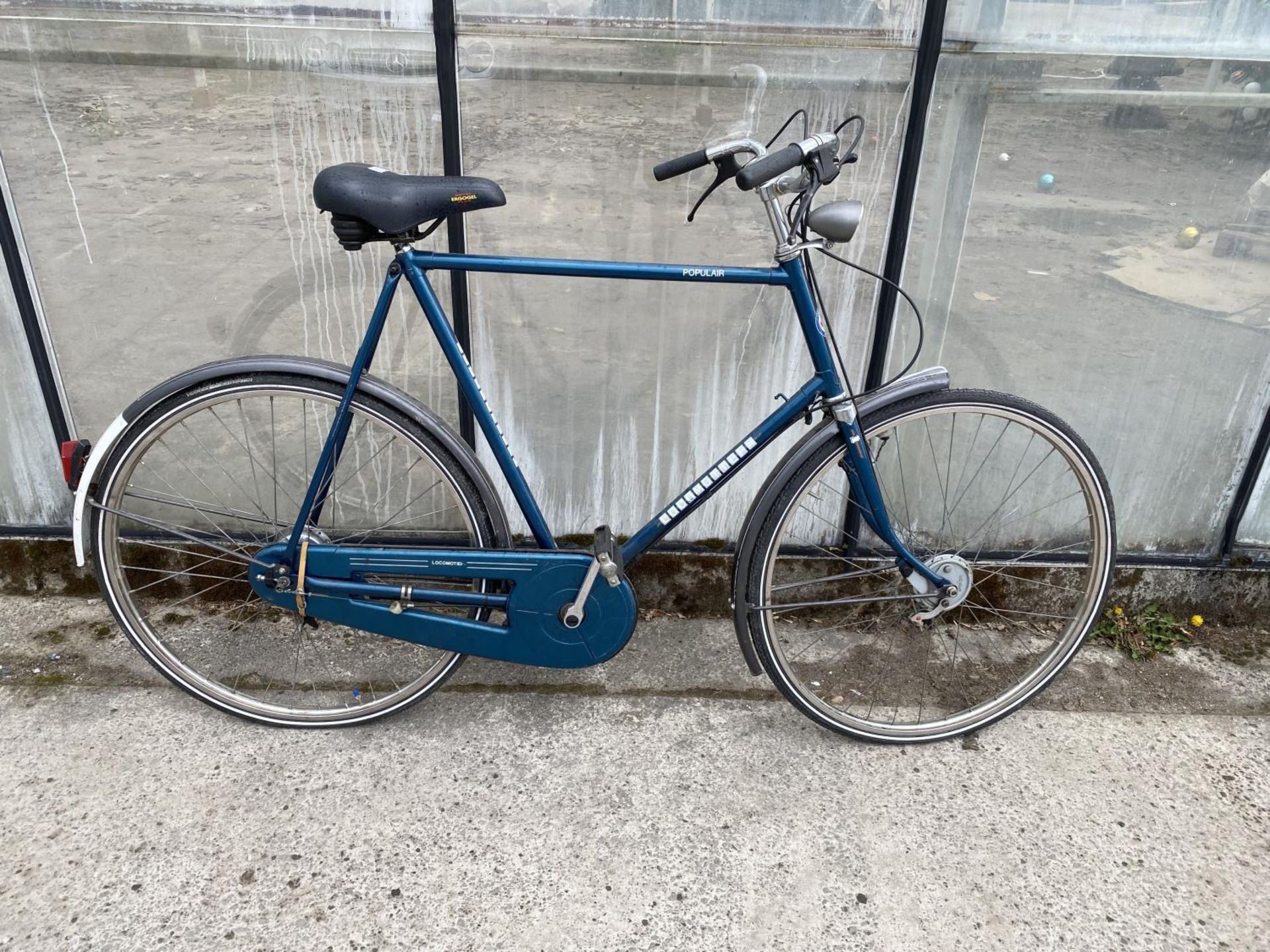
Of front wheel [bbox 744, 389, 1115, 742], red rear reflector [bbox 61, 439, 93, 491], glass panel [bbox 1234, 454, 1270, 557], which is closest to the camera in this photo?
red rear reflector [bbox 61, 439, 93, 491]

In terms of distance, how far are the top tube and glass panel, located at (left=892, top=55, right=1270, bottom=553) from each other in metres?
0.84

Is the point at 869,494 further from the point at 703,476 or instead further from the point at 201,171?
the point at 201,171

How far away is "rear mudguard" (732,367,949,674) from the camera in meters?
2.44

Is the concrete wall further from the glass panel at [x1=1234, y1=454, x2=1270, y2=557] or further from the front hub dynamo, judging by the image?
the front hub dynamo

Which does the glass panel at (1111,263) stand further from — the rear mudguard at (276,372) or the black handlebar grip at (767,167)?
the rear mudguard at (276,372)

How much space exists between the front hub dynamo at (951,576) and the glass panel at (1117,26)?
147cm

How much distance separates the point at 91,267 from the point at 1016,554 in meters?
3.24

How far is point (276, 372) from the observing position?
2443 mm

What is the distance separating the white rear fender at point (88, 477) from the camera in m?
2.47

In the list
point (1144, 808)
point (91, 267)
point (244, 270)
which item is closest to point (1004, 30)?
point (1144, 808)

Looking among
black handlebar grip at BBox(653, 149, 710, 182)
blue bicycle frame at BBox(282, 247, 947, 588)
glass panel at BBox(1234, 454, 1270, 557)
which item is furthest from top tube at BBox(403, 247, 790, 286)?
glass panel at BBox(1234, 454, 1270, 557)

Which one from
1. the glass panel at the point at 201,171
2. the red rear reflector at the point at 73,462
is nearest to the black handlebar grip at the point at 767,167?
the glass panel at the point at 201,171

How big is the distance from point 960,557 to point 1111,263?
104cm

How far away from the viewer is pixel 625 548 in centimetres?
266
